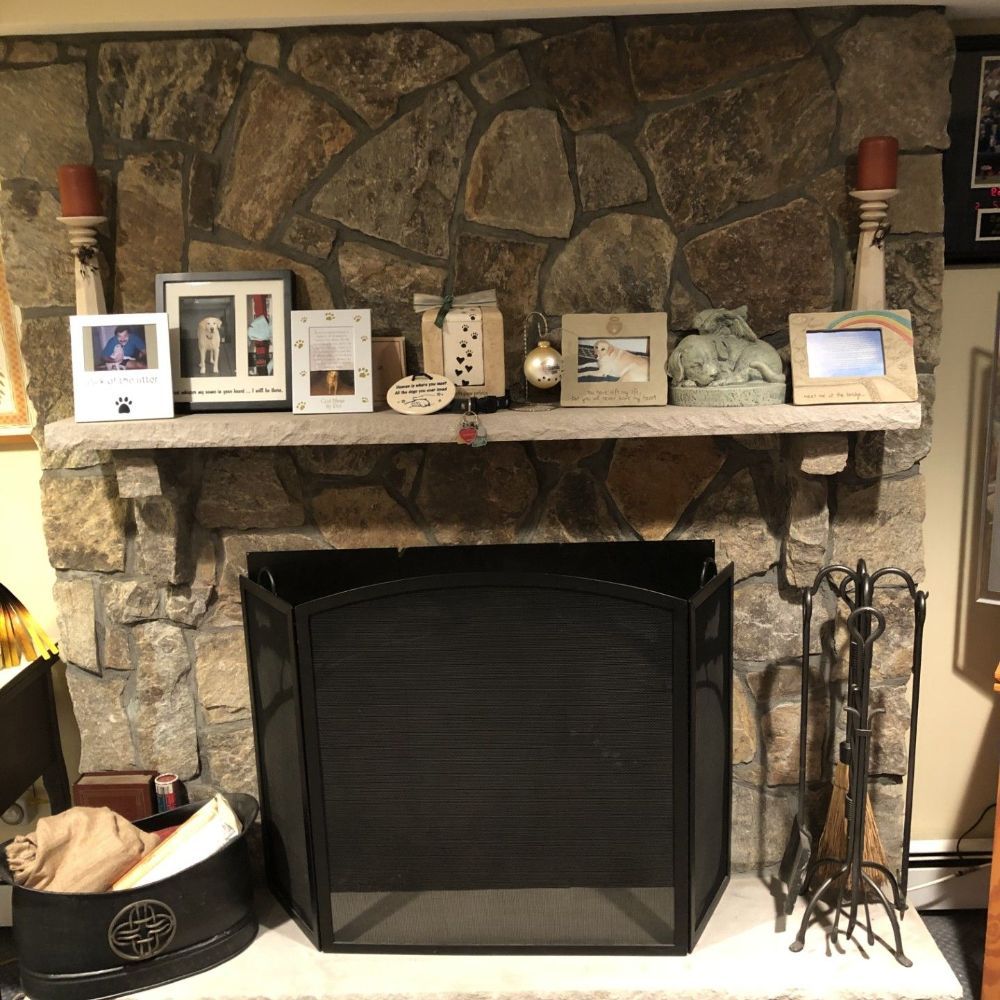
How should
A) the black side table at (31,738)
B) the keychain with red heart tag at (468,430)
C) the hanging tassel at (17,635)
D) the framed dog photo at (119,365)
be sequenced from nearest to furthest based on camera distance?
the keychain with red heart tag at (468,430) < the framed dog photo at (119,365) < the black side table at (31,738) < the hanging tassel at (17,635)

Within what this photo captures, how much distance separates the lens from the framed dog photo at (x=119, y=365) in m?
1.87

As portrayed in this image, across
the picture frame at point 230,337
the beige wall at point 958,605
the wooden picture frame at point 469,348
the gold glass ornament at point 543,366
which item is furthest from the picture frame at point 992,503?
the picture frame at point 230,337

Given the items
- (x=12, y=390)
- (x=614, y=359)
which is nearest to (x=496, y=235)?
(x=614, y=359)

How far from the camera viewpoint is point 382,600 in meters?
1.87

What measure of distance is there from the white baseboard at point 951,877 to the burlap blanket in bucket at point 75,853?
5.76 ft

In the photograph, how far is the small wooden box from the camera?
2094 mm

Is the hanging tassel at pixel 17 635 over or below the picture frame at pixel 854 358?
below

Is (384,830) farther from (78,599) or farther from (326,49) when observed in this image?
(326,49)

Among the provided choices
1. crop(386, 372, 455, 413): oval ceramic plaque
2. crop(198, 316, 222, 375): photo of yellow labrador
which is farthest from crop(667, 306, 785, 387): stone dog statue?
crop(198, 316, 222, 375): photo of yellow labrador

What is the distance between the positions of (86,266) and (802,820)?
1.78 meters

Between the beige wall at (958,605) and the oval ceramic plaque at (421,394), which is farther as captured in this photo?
the beige wall at (958,605)

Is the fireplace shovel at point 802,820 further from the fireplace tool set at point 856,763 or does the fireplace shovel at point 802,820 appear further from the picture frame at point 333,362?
the picture frame at point 333,362

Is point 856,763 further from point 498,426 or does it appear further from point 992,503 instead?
point 498,426

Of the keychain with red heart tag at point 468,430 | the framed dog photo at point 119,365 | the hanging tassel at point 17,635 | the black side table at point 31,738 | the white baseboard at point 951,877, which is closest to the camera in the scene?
the keychain with red heart tag at point 468,430
